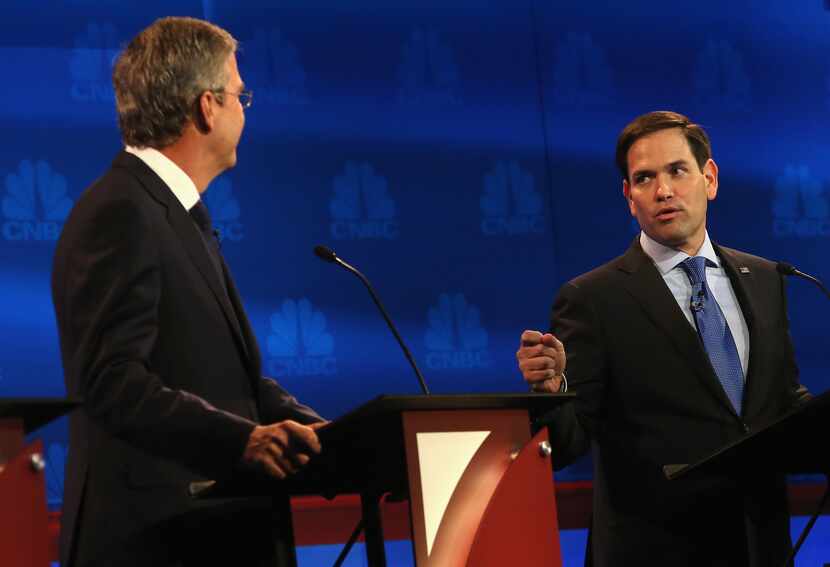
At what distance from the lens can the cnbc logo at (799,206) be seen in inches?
217

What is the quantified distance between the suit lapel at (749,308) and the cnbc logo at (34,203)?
2502 mm

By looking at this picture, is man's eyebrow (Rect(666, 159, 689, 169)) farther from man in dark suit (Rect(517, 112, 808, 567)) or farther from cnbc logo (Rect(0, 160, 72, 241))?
cnbc logo (Rect(0, 160, 72, 241))

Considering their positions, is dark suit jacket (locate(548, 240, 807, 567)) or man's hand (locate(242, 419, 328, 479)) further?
dark suit jacket (locate(548, 240, 807, 567))

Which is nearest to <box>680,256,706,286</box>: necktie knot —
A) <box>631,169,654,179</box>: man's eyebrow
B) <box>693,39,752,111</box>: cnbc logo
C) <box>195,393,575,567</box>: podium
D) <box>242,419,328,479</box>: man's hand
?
<box>631,169,654,179</box>: man's eyebrow

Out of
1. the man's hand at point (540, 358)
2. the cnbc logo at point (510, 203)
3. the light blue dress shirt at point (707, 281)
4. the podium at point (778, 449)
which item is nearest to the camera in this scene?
the podium at point (778, 449)

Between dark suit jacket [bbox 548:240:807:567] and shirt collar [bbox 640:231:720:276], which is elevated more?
shirt collar [bbox 640:231:720:276]

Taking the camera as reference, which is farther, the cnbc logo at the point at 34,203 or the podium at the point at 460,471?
the cnbc logo at the point at 34,203

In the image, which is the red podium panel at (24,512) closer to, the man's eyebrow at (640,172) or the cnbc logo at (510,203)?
the man's eyebrow at (640,172)

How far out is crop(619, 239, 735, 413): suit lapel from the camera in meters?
3.25

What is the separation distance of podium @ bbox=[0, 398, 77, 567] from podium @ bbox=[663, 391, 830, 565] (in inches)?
45.0

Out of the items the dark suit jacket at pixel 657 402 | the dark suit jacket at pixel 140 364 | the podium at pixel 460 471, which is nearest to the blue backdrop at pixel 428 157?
the dark suit jacket at pixel 657 402

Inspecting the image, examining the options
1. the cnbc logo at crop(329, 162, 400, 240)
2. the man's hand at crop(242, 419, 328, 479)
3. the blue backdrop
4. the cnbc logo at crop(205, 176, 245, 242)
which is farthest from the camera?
the cnbc logo at crop(329, 162, 400, 240)

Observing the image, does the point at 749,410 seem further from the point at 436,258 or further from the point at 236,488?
the point at 436,258

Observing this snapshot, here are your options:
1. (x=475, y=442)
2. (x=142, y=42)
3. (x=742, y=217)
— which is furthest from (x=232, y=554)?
(x=742, y=217)
